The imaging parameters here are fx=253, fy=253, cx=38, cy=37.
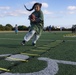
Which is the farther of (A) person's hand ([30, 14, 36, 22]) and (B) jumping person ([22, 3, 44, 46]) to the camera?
(B) jumping person ([22, 3, 44, 46])

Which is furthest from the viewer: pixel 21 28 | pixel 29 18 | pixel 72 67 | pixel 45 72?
pixel 21 28

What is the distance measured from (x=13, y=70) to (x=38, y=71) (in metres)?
0.53

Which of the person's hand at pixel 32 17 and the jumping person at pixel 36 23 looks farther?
the jumping person at pixel 36 23

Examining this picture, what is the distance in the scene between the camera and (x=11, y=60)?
662 cm

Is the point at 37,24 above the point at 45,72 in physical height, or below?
above

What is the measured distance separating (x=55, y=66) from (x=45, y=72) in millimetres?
657

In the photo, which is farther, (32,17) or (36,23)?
(36,23)

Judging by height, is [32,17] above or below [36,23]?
above

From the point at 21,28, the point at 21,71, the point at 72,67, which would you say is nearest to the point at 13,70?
the point at 21,71

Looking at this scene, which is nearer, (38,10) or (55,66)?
(55,66)

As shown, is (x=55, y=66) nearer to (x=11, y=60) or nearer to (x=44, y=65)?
(x=44, y=65)

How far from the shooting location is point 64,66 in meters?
5.87

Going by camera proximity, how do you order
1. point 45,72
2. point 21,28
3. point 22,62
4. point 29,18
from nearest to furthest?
point 45,72 → point 22,62 → point 29,18 → point 21,28

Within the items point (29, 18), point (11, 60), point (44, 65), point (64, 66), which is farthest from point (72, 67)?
point (29, 18)
